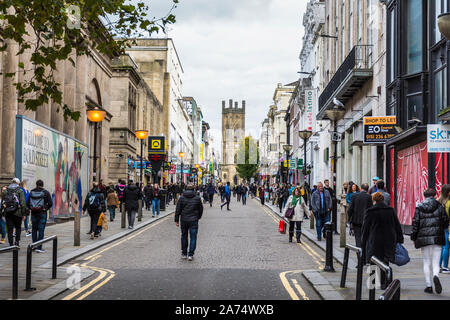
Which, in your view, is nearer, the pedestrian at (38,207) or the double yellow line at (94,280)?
the double yellow line at (94,280)

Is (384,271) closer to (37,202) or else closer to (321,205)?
(37,202)

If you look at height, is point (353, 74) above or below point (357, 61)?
below

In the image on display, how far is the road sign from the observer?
22719 millimetres

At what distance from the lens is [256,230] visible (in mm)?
23578

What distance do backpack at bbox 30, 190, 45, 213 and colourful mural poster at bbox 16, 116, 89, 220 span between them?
435cm

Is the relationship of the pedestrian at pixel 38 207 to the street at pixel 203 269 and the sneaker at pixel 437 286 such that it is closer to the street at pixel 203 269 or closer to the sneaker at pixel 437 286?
the street at pixel 203 269

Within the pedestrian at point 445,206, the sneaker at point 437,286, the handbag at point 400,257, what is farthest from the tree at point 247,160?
the sneaker at point 437,286

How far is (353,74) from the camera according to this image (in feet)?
92.0

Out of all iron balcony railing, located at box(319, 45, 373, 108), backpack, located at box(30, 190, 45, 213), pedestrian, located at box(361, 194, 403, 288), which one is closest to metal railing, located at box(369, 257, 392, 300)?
pedestrian, located at box(361, 194, 403, 288)

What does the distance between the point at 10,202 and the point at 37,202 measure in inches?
24.2

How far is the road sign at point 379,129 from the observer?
74.5 feet

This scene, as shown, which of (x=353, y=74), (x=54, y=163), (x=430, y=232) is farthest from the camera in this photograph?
(x=353, y=74)

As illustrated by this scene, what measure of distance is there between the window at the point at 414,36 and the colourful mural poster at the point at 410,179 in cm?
279

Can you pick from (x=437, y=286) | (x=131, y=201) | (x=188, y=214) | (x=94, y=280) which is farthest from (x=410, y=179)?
(x=94, y=280)
